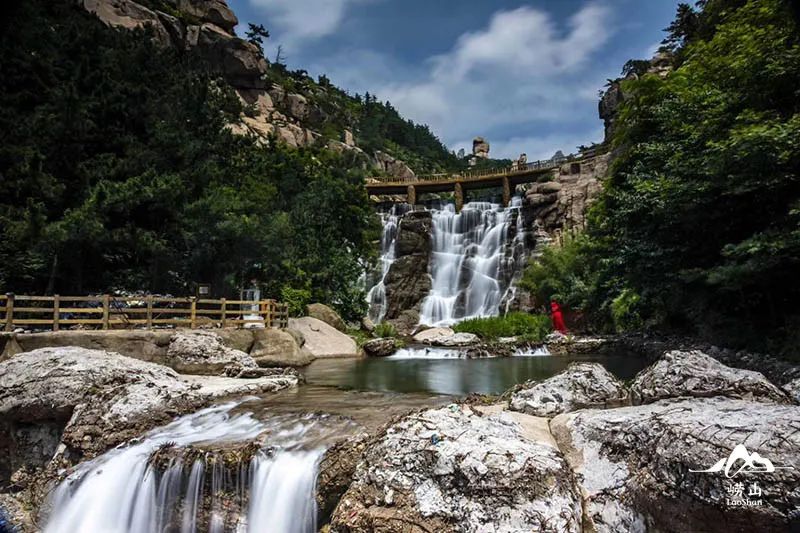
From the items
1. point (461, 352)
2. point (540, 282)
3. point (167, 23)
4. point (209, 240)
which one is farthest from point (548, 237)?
point (167, 23)

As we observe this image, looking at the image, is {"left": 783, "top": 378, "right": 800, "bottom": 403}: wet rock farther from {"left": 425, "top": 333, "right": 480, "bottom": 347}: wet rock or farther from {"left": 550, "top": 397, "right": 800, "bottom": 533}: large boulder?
{"left": 425, "top": 333, "right": 480, "bottom": 347}: wet rock

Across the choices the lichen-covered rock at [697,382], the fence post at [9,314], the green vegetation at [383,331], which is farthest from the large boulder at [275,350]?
the lichen-covered rock at [697,382]

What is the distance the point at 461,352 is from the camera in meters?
19.4

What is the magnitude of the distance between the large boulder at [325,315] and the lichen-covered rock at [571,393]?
1738 centimetres

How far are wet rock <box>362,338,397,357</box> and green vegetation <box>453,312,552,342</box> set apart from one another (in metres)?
5.94

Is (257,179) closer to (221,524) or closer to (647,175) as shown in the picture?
(647,175)

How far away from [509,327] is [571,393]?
1888cm

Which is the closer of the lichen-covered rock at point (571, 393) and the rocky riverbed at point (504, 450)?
the rocky riverbed at point (504, 450)

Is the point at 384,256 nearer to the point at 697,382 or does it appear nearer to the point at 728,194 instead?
the point at 728,194

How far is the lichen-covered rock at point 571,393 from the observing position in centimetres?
652

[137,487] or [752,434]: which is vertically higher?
[752,434]

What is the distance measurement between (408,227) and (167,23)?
41.9 meters

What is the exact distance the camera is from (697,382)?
20.0ft

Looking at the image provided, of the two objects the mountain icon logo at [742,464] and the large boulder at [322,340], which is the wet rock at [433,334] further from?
the mountain icon logo at [742,464]
